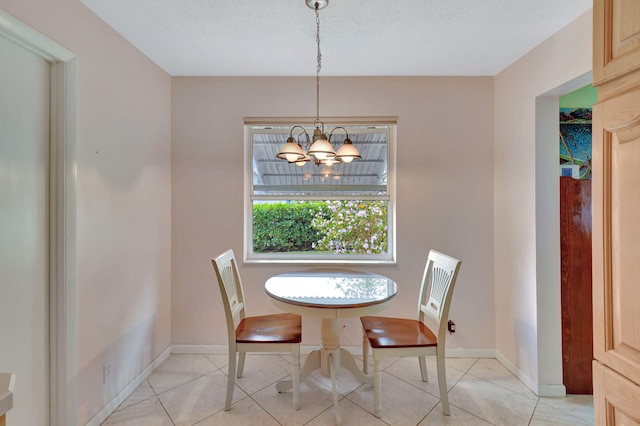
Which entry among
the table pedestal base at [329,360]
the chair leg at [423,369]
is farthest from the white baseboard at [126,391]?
the chair leg at [423,369]

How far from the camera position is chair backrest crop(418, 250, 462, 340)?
182 centimetres

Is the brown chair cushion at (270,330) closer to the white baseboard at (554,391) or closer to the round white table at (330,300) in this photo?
the round white table at (330,300)

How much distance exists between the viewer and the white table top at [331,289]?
1.70 m

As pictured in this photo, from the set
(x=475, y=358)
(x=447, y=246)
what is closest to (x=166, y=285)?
(x=447, y=246)

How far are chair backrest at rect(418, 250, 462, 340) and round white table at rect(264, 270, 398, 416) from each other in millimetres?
309

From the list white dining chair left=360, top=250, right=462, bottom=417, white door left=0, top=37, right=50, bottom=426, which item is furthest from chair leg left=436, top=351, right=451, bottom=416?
white door left=0, top=37, right=50, bottom=426

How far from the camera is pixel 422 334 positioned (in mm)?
1934

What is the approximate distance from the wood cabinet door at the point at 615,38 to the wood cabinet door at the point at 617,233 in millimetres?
94

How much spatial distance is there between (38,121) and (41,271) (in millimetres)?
756

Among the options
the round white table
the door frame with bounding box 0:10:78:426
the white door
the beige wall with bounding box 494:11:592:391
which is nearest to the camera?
the white door

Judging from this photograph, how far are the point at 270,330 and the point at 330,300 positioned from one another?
21.2 inches

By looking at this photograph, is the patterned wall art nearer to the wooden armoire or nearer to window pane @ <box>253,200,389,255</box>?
window pane @ <box>253,200,389,255</box>

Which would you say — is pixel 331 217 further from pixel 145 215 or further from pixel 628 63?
pixel 628 63

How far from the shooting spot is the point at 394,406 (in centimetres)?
192
